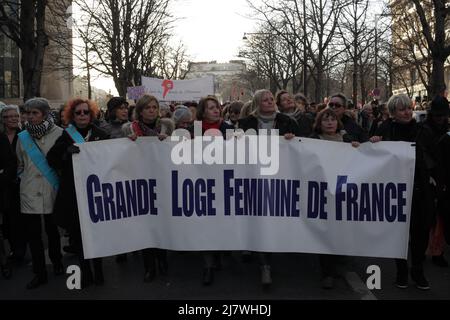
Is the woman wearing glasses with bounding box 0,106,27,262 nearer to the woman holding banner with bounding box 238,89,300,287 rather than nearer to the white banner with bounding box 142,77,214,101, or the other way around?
the woman holding banner with bounding box 238,89,300,287

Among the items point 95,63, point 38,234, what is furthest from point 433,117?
point 95,63

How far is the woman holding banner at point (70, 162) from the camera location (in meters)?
5.09

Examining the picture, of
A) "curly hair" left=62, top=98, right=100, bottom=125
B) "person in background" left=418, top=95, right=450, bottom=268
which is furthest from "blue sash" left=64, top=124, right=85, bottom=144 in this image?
"person in background" left=418, top=95, right=450, bottom=268

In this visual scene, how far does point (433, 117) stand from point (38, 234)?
4.35 m

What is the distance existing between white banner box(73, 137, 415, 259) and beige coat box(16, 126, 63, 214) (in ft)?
1.42

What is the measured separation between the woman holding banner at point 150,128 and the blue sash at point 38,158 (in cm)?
86

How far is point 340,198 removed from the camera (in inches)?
199

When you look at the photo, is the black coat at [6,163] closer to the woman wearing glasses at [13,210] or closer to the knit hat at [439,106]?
the woman wearing glasses at [13,210]

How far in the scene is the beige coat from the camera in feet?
17.2

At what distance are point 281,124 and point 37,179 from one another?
254cm

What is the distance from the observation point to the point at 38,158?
5.28 m

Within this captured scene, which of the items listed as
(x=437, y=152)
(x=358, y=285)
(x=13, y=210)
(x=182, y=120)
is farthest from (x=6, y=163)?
(x=437, y=152)
